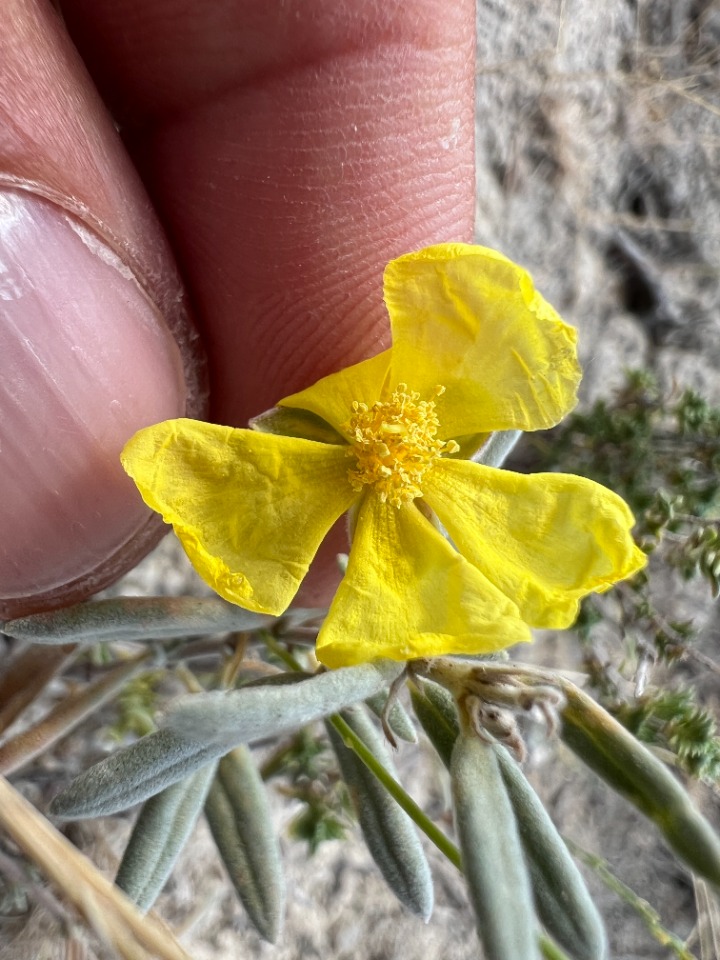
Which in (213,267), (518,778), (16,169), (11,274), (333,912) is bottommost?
(333,912)

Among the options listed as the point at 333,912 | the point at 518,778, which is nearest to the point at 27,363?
the point at 518,778

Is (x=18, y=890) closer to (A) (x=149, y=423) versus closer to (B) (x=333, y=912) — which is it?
(B) (x=333, y=912)

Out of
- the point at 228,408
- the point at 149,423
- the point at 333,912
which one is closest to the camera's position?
the point at 149,423

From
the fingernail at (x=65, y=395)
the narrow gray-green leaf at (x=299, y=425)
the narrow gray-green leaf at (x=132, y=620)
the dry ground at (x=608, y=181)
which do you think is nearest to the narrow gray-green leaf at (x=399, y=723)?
the narrow gray-green leaf at (x=132, y=620)

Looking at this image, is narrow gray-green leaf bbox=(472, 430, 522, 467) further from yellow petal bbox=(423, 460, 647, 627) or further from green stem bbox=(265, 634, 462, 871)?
green stem bbox=(265, 634, 462, 871)

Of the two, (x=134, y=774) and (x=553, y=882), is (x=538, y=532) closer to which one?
(x=553, y=882)

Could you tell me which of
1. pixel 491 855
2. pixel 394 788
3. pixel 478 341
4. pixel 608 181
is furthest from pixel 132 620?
pixel 608 181
